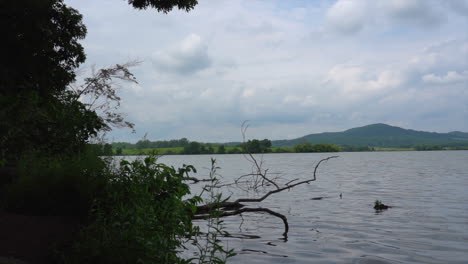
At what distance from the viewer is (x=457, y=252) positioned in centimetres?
970

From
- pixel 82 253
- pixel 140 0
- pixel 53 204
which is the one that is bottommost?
pixel 82 253

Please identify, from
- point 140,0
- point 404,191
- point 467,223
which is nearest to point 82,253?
point 140,0

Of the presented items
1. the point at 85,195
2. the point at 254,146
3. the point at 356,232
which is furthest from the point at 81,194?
the point at 254,146

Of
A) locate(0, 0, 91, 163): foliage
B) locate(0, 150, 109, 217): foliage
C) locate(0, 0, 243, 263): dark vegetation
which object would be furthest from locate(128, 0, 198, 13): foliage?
locate(0, 150, 109, 217): foliage

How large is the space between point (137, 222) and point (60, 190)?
261 cm

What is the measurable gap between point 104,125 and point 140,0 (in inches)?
171

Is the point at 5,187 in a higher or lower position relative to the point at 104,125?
lower

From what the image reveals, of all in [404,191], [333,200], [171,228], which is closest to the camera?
[171,228]

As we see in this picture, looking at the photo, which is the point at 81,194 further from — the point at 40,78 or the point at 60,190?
the point at 40,78

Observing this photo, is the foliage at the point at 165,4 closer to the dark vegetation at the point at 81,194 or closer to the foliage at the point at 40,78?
the dark vegetation at the point at 81,194

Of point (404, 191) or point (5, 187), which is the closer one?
point (5, 187)

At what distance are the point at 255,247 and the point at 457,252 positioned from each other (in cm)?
535

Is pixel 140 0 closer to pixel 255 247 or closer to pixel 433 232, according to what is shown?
pixel 255 247

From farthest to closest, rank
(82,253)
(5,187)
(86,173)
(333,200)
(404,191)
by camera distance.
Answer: (404,191) < (333,200) < (5,187) < (86,173) < (82,253)
